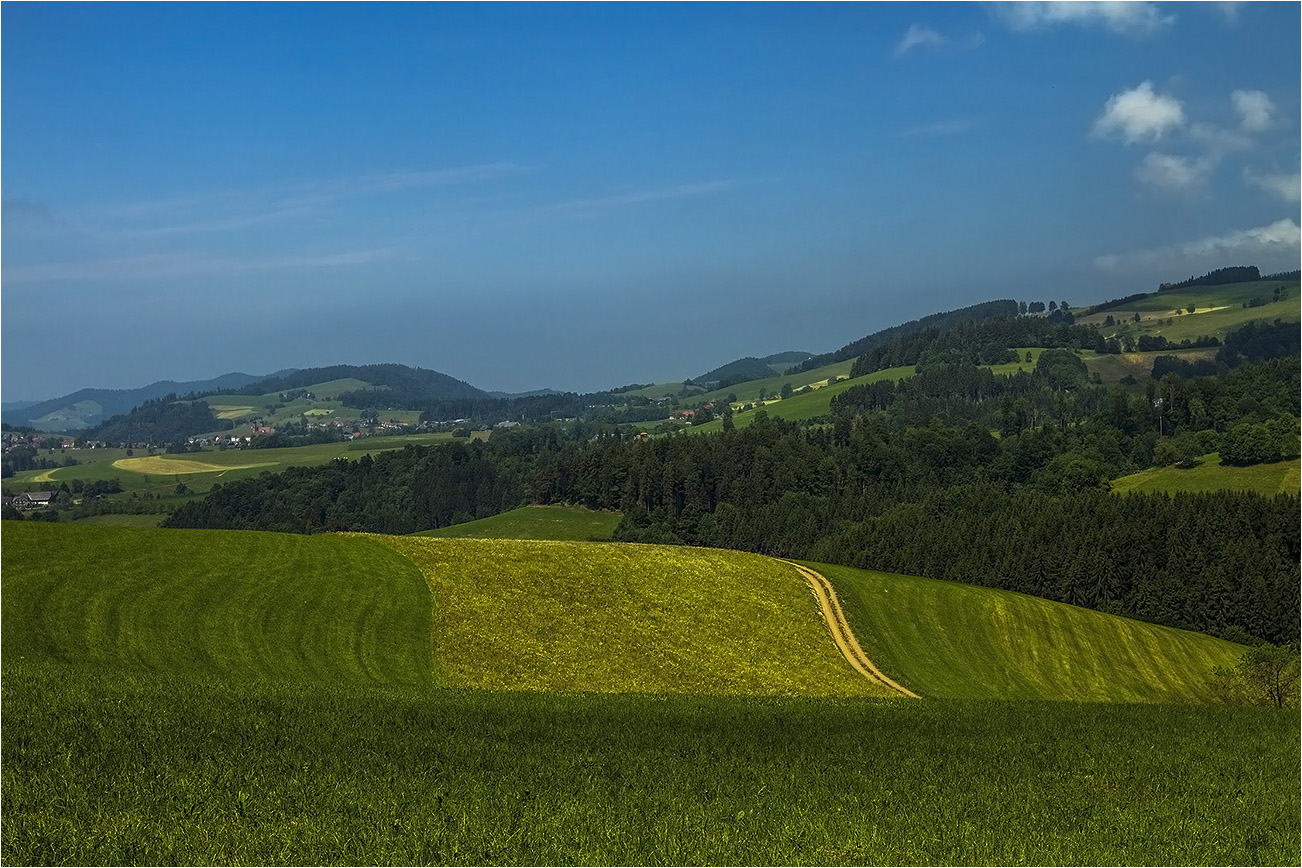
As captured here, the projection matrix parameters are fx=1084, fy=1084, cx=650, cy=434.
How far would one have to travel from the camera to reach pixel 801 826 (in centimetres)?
2350

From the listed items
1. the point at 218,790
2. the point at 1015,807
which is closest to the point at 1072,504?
the point at 1015,807

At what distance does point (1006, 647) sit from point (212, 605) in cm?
5306

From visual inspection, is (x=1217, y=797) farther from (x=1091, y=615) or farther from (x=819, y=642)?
(x=1091, y=615)

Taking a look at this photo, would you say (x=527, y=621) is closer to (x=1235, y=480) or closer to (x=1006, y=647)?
(x=1006, y=647)

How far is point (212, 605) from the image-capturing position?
5697 centimetres

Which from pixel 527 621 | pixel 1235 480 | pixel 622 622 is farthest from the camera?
pixel 1235 480

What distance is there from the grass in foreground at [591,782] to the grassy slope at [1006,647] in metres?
29.9

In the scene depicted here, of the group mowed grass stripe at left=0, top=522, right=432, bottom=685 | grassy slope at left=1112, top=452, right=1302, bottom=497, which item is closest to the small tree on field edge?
mowed grass stripe at left=0, top=522, right=432, bottom=685

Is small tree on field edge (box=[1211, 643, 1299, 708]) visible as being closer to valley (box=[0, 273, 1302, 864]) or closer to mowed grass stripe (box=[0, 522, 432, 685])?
valley (box=[0, 273, 1302, 864])

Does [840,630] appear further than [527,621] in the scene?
Yes

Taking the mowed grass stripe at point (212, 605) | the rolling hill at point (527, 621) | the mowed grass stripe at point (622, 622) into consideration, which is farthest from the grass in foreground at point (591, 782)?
the mowed grass stripe at point (622, 622)

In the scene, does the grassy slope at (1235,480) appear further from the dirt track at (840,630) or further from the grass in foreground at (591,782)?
the grass in foreground at (591,782)

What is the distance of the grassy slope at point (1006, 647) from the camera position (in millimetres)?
71062

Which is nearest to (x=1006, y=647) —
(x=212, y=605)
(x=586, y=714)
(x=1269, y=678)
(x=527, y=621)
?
(x=1269, y=678)
